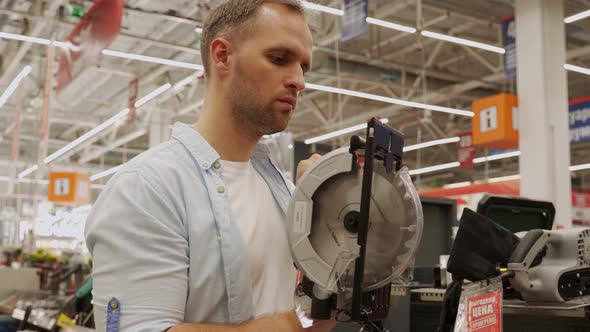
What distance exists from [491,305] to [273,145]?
262 centimetres

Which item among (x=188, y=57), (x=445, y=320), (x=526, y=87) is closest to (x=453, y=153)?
(x=188, y=57)

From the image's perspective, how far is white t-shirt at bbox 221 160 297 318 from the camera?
137 cm

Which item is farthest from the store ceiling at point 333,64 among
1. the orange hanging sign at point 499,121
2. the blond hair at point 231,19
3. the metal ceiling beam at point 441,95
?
the blond hair at point 231,19

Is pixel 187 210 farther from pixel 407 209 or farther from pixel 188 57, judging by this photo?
pixel 188 57

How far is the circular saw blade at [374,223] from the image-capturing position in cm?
124

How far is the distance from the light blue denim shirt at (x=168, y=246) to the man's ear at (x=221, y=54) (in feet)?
0.56

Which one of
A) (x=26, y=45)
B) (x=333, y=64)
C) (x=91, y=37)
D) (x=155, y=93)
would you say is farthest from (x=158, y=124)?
(x=91, y=37)

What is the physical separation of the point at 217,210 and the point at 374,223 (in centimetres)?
31

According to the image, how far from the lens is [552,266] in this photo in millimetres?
1772

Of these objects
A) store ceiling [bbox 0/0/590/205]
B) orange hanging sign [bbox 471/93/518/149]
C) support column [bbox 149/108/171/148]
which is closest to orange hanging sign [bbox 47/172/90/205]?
store ceiling [bbox 0/0/590/205]

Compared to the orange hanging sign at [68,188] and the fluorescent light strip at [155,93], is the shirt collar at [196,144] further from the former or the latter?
the orange hanging sign at [68,188]

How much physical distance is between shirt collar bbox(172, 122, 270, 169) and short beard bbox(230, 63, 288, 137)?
8 cm

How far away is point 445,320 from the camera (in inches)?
59.1

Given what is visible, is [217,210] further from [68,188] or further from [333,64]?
[68,188]
